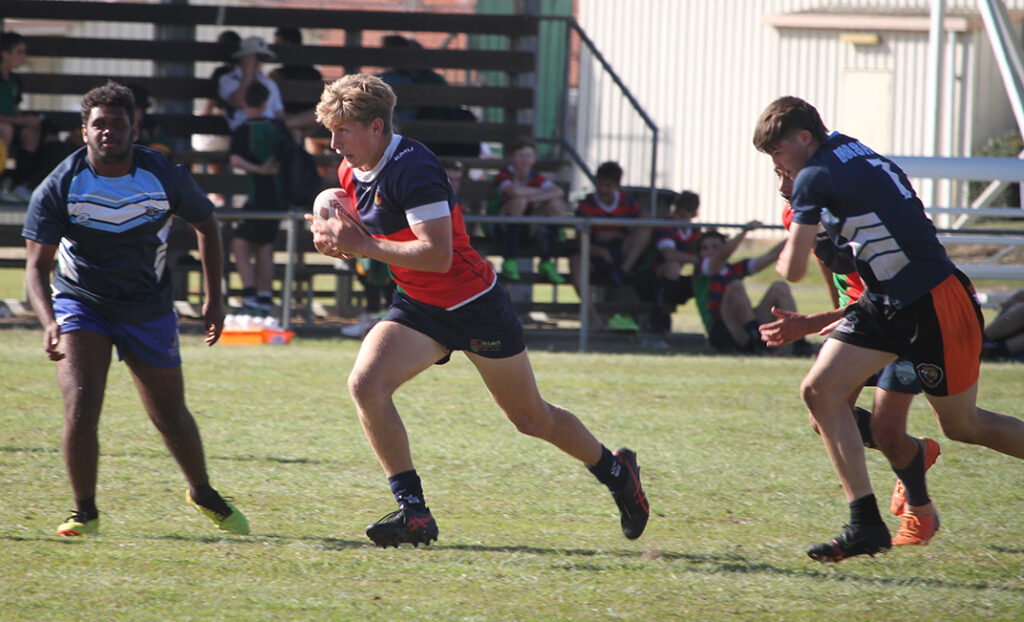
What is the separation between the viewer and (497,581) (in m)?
4.72

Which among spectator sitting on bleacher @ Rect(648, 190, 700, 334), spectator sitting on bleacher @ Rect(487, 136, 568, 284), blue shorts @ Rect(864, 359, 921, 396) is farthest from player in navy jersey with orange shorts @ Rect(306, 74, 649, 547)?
spectator sitting on bleacher @ Rect(487, 136, 568, 284)

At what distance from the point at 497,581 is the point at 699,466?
2.67m

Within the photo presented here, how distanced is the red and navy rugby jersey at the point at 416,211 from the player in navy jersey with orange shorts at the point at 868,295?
1.23m

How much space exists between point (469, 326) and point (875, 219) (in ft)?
5.36

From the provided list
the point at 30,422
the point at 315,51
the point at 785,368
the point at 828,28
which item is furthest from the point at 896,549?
the point at 828,28

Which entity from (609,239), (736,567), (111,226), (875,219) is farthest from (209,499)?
(609,239)

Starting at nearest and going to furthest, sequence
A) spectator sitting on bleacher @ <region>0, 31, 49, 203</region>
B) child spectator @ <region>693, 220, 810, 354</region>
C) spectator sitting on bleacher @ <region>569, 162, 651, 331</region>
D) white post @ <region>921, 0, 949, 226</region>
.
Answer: child spectator @ <region>693, 220, 810, 354</region> → spectator sitting on bleacher @ <region>569, 162, 651, 331</region> → spectator sitting on bleacher @ <region>0, 31, 49, 203</region> → white post @ <region>921, 0, 949, 226</region>

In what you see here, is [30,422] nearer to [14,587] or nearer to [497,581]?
[14,587]

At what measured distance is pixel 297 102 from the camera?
1470cm

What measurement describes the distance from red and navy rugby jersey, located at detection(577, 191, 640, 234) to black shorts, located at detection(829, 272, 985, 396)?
26.0ft

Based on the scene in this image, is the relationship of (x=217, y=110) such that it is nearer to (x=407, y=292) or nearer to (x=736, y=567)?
(x=407, y=292)

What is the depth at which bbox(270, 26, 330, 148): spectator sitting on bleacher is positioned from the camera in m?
14.1

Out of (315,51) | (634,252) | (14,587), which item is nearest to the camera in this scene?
(14,587)

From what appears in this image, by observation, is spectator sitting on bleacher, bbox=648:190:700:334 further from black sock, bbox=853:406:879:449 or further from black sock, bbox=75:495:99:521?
black sock, bbox=75:495:99:521
